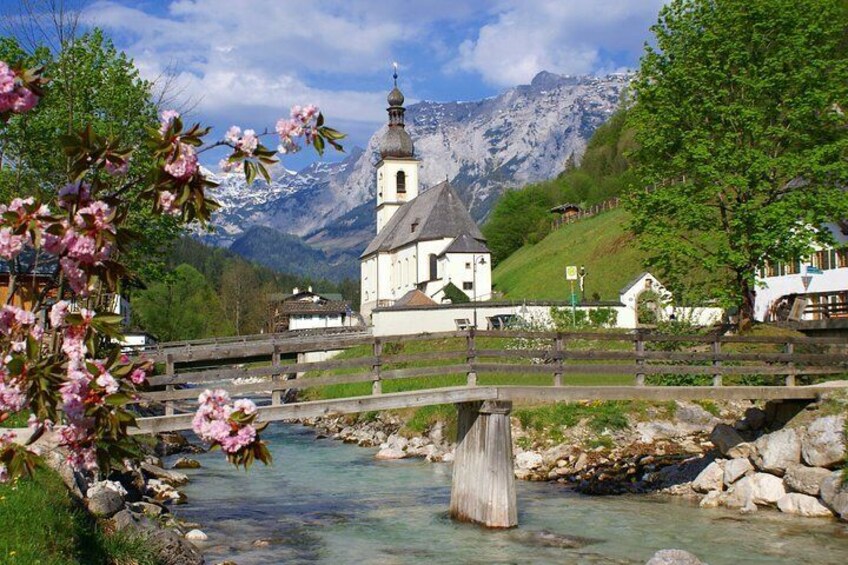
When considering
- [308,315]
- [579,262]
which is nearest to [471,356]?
[579,262]

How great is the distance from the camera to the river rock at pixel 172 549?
41.7 feet

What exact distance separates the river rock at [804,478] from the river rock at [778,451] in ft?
0.76

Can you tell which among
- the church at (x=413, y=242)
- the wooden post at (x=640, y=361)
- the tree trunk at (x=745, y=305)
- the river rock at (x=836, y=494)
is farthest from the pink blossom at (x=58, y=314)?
the church at (x=413, y=242)

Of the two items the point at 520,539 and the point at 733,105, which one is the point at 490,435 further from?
the point at 733,105

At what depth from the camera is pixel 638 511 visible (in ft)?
62.2

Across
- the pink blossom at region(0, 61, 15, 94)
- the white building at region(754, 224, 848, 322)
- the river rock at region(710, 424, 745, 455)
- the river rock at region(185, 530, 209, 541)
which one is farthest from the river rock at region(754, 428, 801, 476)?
the pink blossom at region(0, 61, 15, 94)

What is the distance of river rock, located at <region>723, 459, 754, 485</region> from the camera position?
790 inches

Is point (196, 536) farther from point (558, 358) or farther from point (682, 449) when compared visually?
point (682, 449)

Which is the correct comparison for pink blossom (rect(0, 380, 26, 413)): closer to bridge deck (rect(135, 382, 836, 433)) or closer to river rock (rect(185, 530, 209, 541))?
bridge deck (rect(135, 382, 836, 433))

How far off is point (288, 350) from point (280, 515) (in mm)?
5398

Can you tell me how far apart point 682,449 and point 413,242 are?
6915 centimetres

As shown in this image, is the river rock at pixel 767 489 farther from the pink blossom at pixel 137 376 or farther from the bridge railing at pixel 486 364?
the pink blossom at pixel 137 376

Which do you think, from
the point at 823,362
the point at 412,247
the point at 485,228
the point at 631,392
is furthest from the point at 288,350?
the point at 485,228

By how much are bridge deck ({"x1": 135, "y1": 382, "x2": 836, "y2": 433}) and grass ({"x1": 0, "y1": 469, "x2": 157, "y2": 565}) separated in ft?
12.2
